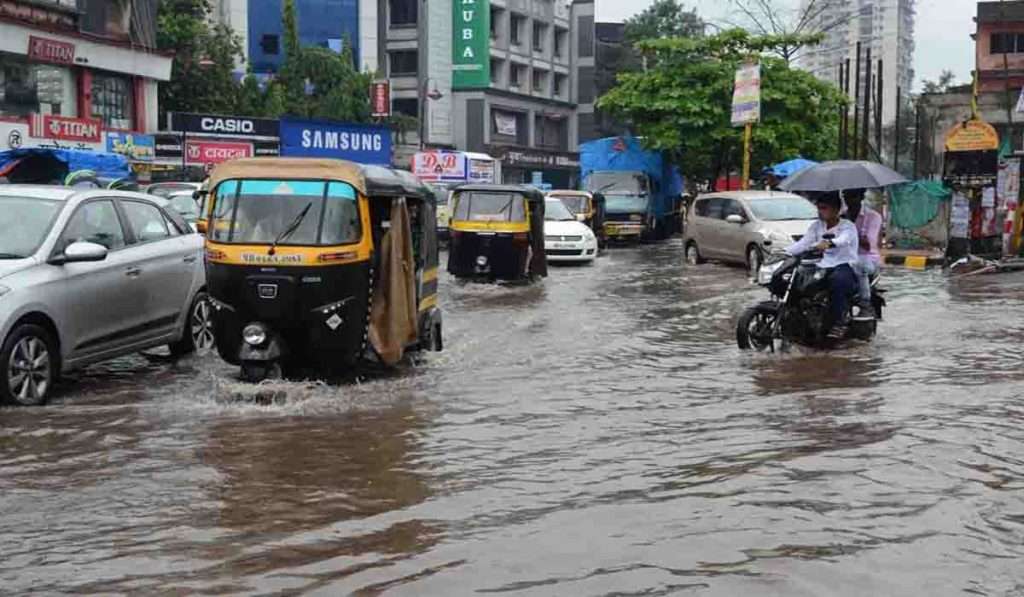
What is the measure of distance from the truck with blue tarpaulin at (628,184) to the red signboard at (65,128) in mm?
14513

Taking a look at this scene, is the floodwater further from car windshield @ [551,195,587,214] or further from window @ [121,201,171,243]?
car windshield @ [551,195,587,214]

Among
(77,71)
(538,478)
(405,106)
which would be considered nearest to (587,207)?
(77,71)

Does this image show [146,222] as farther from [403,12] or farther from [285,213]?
[403,12]

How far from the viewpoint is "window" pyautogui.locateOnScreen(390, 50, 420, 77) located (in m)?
70.8

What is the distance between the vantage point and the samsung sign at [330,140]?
135 feet

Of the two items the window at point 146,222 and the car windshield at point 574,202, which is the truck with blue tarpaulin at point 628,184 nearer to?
the car windshield at point 574,202

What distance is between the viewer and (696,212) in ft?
87.0

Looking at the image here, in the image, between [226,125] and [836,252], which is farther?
[226,125]

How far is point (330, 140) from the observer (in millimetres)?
41906

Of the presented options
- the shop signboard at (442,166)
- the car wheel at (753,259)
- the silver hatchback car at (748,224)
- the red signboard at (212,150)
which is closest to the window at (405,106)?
the shop signboard at (442,166)

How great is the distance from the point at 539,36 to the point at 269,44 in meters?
21.7

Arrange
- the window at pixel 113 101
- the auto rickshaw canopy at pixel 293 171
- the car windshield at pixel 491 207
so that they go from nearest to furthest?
the auto rickshaw canopy at pixel 293 171 < the car windshield at pixel 491 207 < the window at pixel 113 101

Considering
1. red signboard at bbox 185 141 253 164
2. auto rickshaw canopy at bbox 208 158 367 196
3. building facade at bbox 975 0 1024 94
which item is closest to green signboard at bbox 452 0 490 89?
building facade at bbox 975 0 1024 94

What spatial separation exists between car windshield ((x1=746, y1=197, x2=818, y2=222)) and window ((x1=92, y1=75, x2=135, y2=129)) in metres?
23.1
